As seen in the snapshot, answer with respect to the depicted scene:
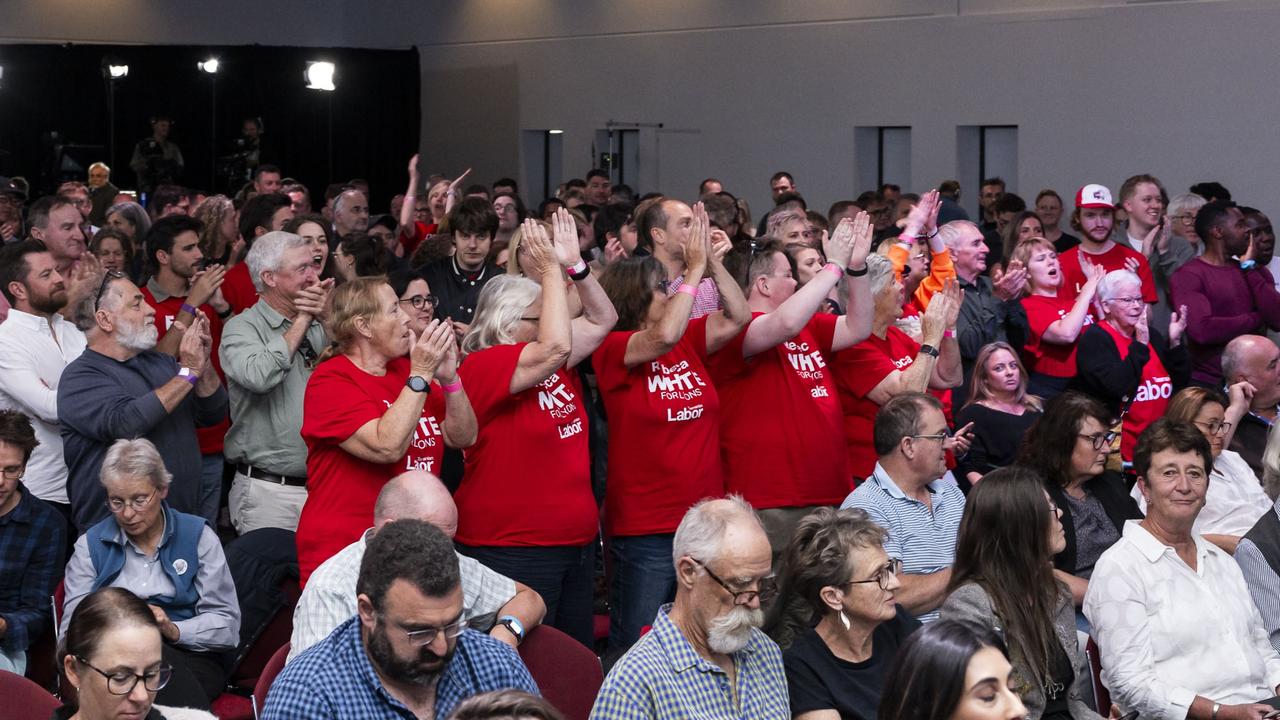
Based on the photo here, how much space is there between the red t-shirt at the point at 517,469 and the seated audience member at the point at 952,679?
1.63 m

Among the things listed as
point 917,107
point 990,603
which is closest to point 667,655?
point 990,603

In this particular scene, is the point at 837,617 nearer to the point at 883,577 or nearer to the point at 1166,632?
the point at 883,577

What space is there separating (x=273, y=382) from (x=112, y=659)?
1740 mm

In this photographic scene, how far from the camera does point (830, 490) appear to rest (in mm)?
4684

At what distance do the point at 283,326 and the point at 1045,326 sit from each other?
2961 mm

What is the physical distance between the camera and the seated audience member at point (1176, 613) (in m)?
3.79

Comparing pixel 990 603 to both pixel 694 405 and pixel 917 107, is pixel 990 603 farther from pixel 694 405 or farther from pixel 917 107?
pixel 917 107

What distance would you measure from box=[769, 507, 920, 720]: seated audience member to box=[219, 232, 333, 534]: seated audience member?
6.05 feet

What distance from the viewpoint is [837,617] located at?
3.29m

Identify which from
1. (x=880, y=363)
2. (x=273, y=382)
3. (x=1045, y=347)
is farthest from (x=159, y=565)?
(x=1045, y=347)

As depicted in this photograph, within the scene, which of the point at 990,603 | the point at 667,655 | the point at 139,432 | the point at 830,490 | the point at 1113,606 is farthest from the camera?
the point at 830,490

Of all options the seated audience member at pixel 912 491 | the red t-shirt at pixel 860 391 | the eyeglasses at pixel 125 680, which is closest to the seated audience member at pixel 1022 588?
the seated audience member at pixel 912 491

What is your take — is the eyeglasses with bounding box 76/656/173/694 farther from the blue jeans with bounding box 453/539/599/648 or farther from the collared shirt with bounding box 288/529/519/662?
the blue jeans with bounding box 453/539/599/648

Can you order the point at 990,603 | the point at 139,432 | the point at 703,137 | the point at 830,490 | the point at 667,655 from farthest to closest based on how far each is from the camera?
the point at 703,137 → the point at 830,490 → the point at 139,432 → the point at 990,603 → the point at 667,655
